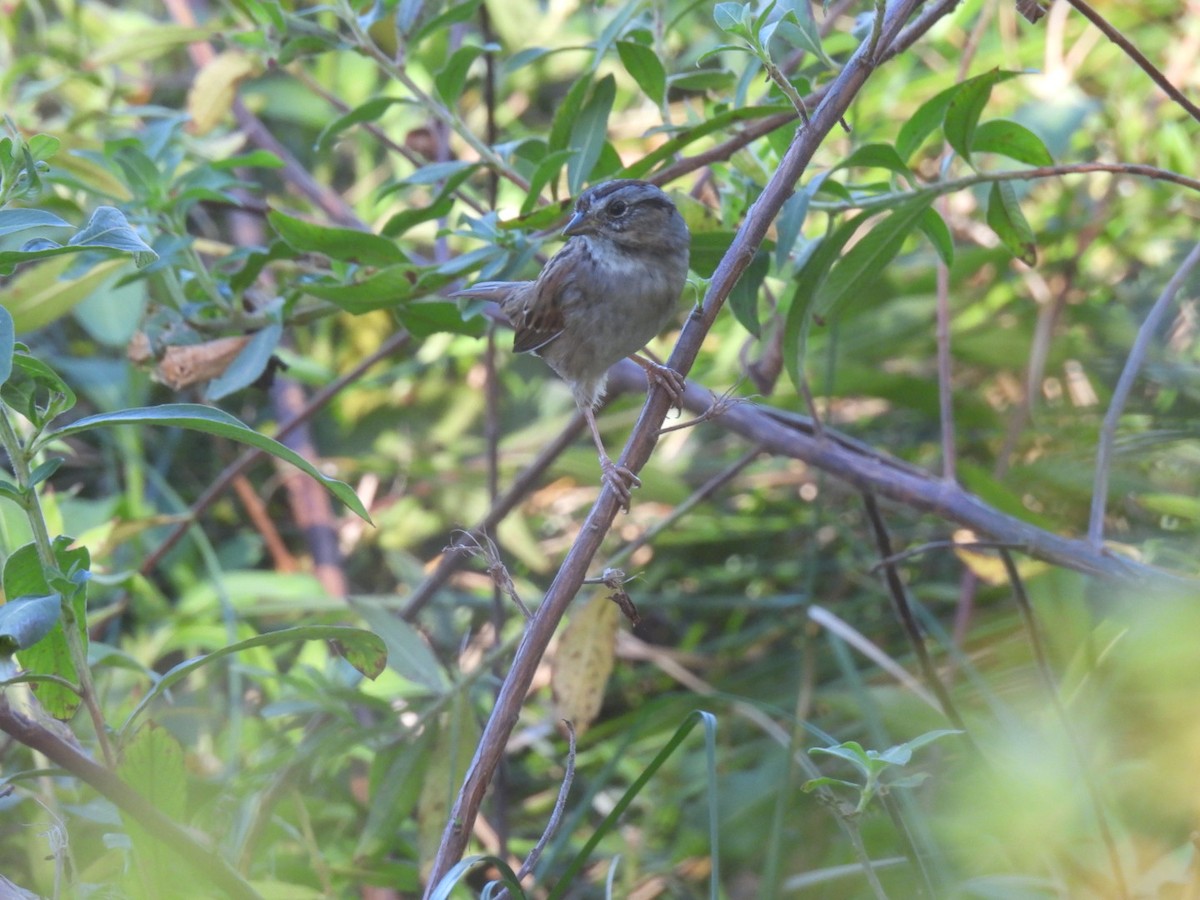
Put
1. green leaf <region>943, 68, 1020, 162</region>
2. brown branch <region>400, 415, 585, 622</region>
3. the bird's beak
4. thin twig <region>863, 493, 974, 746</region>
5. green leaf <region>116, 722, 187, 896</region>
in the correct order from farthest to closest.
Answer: brown branch <region>400, 415, 585, 622</region>, the bird's beak, thin twig <region>863, 493, 974, 746</region>, green leaf <region>943, 68, 1020, 162</region>, green leaf <region>116, 722, 187, 896</region>

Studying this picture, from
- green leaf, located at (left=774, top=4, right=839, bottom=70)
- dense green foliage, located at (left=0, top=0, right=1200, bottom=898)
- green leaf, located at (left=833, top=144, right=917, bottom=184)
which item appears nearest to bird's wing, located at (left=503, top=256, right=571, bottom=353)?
dense green foliage, located at (left=0, top=0, right=1200, bottom=898)

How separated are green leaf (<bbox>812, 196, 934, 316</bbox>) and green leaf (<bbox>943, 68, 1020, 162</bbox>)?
0.10 m

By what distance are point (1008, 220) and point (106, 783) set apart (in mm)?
1478

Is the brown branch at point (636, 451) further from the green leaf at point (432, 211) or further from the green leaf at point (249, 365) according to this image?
the green leaf at point (249, 365)

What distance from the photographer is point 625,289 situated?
2193 mm

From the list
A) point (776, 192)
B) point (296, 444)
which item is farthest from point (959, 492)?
point (296, 444)

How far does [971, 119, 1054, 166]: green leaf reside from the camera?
183 centimetres

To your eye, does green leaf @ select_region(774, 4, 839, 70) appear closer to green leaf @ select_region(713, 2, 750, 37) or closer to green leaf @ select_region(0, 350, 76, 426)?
green leaf @ select_region(713, 2, 750, 37)

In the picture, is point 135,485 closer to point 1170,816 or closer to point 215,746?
point 215,746

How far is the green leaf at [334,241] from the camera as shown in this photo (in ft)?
6.40

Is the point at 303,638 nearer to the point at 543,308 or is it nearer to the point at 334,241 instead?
the point at 334,241

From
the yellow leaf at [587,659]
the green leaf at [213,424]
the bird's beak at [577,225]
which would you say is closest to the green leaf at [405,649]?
the yellow leaf at [587,659]

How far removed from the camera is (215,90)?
2.71 m

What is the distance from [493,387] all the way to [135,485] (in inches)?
48.5
